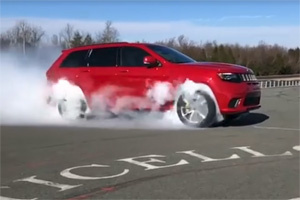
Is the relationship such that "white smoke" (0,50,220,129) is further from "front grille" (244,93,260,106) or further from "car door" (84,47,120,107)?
"front grille" (244,93,260,106)

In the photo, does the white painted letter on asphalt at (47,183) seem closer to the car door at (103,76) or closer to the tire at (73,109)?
the car door at (103,76)

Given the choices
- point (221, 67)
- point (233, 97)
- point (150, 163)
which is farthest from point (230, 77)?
point (150, 163)

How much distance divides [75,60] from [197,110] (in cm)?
326

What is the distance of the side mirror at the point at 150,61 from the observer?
32.2 ft

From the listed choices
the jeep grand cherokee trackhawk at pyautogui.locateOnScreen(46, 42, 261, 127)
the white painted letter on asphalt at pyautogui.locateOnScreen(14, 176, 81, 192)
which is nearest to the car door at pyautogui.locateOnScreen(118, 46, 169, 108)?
the jeep grand cherokee trackhawk at pyautogui.locateOnScreen(46, 42, 261, 127)

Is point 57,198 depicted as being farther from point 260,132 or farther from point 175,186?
point 260,132

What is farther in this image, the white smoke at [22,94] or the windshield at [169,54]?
the white smoke at [22,94]

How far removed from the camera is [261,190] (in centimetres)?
502

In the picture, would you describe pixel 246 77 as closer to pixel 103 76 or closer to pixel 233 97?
pixel 233 97

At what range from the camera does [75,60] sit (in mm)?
11289

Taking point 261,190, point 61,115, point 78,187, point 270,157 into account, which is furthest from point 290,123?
point 78,187

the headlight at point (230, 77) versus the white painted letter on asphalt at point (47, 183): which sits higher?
the headlight at point (230, 77)

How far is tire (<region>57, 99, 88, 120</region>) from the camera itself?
11016 millimetres

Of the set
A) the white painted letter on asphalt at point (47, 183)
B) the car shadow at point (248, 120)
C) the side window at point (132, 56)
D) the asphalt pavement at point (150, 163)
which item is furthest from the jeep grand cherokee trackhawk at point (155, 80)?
the white painted letter on asphalt at point (47, 183)
